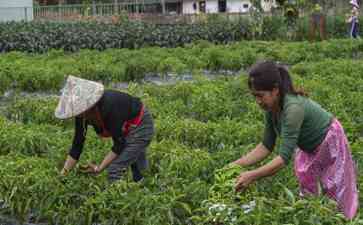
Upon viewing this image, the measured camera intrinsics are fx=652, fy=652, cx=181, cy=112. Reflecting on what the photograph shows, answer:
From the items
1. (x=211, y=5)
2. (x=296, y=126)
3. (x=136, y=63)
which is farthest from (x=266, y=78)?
(x=211, y=5)

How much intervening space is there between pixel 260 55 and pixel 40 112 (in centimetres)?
804

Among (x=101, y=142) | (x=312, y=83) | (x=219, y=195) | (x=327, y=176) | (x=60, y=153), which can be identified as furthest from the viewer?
(x=312, y=83)

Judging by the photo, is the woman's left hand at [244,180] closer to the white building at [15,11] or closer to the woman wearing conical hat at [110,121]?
the woman wearing conical hat at [110,121]

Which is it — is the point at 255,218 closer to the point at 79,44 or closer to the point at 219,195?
the point at 219,195

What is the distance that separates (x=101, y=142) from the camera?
6.54 m

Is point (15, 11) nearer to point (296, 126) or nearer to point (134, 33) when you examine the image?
point (134, 33)

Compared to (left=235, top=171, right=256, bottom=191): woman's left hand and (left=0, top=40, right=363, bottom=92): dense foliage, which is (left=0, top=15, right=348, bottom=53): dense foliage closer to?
(left=0, top=40, right=363, bottom=92): dense foliage

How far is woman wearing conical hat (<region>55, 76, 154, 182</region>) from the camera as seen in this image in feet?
14.4

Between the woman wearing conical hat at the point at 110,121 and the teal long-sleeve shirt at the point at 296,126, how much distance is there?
3.56 feet

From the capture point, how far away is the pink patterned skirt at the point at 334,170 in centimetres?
424

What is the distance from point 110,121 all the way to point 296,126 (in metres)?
1.40

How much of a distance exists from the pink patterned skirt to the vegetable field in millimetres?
258

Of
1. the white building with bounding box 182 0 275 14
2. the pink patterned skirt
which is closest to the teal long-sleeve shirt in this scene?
the pink patterned skirt

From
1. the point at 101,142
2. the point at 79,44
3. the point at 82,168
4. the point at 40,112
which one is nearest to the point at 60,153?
the point at 101,142
